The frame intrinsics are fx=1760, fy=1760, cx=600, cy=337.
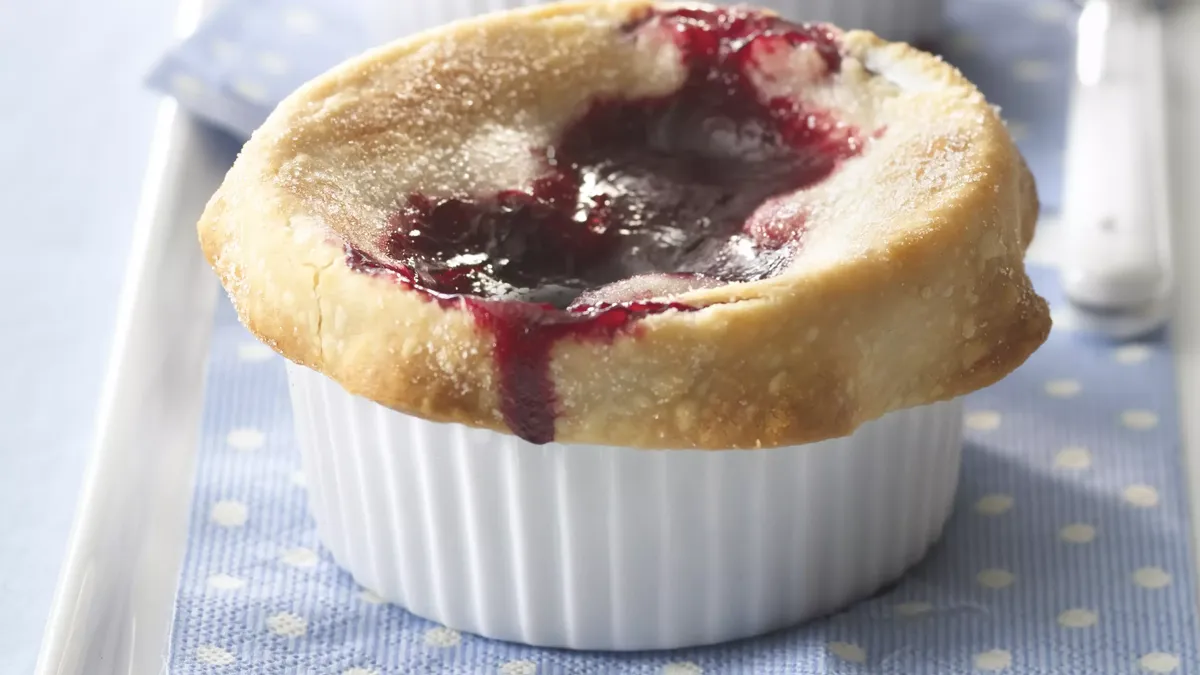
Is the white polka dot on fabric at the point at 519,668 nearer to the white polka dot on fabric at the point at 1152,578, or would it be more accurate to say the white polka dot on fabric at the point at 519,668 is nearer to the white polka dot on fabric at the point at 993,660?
the white polka dot on fabric at the point at 993,660

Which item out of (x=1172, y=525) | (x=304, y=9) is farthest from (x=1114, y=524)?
(x=304, y=9)

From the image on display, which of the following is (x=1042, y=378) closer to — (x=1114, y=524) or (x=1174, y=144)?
(x=1114, y=524)

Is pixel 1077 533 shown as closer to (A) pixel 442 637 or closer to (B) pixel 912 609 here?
→ (B) pixel 912 609

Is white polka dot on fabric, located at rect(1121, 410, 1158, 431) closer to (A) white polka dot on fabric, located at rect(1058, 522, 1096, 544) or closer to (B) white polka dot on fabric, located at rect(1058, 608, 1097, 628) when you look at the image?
(A) white polka dot on fabric, located at rect(1058, 522, 1096, 544)

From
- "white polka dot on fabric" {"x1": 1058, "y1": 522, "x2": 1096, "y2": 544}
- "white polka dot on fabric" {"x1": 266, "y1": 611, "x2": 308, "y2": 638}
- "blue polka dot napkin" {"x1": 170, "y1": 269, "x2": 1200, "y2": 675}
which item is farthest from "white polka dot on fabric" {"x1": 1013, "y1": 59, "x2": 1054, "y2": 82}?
"white polka dot on fabric" {"x1": 266, "y1": 611, "x2": 308, "y2": 638}

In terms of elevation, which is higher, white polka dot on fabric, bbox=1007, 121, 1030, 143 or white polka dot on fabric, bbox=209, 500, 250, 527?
white polka dot on fabric, bbox=1007, 121, 1030, 143

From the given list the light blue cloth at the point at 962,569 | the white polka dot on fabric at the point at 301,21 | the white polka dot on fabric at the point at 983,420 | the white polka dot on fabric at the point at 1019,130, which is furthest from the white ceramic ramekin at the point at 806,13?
the white polka dot on fabric at the point at 983,420

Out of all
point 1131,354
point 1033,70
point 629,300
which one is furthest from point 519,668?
point 1033,70
